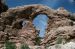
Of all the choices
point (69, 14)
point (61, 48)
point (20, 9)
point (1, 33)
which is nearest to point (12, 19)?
point (20, 9)

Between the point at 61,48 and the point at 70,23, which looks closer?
the point at 61,48

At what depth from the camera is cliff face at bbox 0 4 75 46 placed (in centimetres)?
4002

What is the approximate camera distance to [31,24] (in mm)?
46656

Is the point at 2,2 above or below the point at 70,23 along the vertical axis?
above

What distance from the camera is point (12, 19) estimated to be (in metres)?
47.2

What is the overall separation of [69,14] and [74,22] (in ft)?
4.60

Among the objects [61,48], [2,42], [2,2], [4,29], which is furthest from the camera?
[2,2]

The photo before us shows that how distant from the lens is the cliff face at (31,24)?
4002 cm

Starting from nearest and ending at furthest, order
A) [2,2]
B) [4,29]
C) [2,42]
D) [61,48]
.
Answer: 1. [61,48]
2. [2,42]
3. [4,29]
4. [2,2]

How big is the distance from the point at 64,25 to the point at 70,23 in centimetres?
115

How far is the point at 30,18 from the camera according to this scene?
47250 mm

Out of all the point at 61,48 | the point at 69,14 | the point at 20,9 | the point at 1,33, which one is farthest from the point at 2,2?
the point at 61,48

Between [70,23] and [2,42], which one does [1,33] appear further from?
[70,23]

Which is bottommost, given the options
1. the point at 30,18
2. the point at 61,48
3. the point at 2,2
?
the point at 61,48
